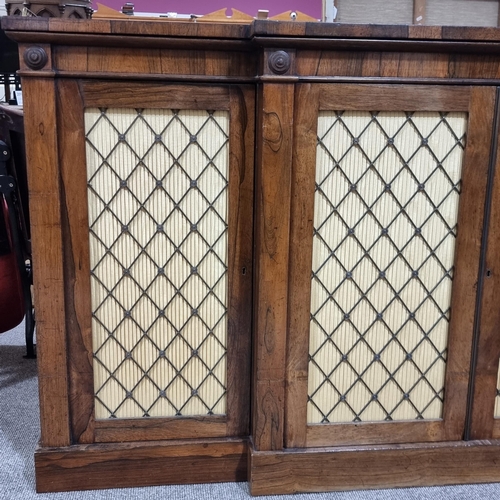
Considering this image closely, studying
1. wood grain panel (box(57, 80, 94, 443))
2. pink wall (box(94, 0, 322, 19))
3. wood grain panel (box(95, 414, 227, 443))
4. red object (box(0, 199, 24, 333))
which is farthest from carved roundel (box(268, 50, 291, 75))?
pink wall (box(94, 0, 322, 19))

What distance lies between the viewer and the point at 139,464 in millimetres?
1637

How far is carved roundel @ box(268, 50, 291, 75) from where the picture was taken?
1394 millimetres

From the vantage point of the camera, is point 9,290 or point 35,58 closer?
point 35,58

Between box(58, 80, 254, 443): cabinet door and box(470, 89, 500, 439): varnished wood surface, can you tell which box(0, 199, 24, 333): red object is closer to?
box(58, 80, 254, 443): cabinet door

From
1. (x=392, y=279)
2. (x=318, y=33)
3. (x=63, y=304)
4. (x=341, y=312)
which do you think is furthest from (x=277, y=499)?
(x=318, y=33)


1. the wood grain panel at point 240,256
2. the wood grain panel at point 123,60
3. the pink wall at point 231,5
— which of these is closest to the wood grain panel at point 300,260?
the wood grain panel at point 240,256

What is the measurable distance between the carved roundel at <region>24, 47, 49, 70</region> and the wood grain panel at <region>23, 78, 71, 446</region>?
0.04 meters

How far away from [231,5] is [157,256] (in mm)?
3167

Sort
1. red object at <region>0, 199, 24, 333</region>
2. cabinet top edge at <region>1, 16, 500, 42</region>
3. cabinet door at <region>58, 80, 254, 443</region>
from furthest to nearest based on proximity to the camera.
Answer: red object at <region>0, 199, 24, 333</region> → cabinet door at <region>58, 80, 254, 443</region> → cabinet top edge at <region>1, 16, 500, 42</region>

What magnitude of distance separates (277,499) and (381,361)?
46 centimetres

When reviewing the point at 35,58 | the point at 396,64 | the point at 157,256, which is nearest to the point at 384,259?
the point at 396,64

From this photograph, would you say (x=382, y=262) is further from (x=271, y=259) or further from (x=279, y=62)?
(x=279, y=62)

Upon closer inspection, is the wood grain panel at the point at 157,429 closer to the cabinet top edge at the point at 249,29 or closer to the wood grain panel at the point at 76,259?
the wood grain panel at the point at 76,259

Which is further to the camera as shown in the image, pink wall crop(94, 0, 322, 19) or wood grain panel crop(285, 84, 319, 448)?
pink wall crop(94, 0, 322, 19)
